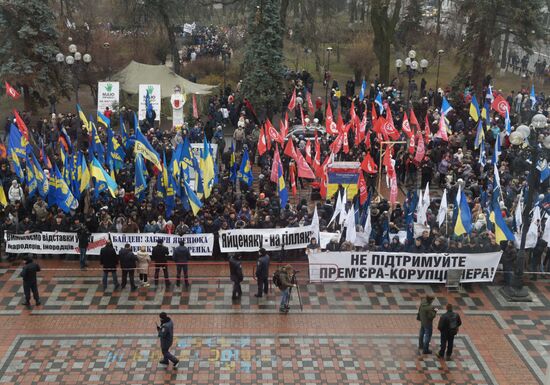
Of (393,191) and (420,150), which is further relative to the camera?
(420,150)

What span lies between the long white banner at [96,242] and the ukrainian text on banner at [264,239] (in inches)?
18.6

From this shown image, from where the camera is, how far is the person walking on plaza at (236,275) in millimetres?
16906

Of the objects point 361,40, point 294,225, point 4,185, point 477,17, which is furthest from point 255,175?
point 361,40

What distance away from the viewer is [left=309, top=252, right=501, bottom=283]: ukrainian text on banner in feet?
58.9

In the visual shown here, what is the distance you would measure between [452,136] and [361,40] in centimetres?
2336

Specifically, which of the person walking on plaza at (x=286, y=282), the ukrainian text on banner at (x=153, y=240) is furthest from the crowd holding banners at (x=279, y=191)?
the person walking on plaza at (x=286, y=282)

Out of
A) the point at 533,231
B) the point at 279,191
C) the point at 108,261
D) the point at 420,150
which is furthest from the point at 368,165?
the point at 108,261

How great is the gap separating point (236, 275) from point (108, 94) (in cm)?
1801

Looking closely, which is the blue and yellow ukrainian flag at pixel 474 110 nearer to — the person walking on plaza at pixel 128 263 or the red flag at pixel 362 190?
the red flag at pixel 362 190

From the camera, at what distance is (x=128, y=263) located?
17469mm

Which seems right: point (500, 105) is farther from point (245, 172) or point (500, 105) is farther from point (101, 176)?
point (101, 176)

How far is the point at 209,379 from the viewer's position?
562 inches

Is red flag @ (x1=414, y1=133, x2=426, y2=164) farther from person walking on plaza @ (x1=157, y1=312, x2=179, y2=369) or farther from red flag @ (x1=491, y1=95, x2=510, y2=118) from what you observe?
person walking on plaza @ (x1=157, y1=312, x2=179, y2=369)

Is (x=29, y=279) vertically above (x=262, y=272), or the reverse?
(x=262, y=272)
